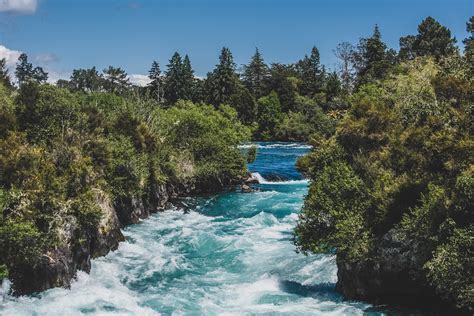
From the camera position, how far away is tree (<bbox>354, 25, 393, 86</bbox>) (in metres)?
90.6

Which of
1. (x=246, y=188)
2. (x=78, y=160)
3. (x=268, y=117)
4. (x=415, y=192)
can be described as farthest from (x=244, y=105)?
(x=415, y=192)

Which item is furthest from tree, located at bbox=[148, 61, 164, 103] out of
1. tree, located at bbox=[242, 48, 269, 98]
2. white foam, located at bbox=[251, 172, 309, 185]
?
white foam, located at bbox=[251, 172, 309, 185]

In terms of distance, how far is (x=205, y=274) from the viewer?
23.8 meters

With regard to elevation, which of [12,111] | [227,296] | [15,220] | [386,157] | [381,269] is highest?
[12,111]

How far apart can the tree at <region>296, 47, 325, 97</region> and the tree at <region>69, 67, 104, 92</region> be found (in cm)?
5549

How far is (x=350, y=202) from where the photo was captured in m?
19.8

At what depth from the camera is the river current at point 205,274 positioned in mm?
17938

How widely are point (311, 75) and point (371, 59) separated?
22381 millimetres

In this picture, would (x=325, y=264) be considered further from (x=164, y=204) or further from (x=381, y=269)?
(x=164, y=204)

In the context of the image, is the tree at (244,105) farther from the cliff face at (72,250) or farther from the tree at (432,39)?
the cliff face at (72,250)

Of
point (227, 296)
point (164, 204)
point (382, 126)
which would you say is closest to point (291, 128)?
point (164, 204)

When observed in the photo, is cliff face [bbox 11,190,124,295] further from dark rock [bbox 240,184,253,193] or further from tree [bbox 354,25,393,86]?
tree [bbox 354,25,393,86]

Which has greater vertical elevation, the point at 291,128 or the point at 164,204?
the point at 291,128

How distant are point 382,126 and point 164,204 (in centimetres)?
1811
